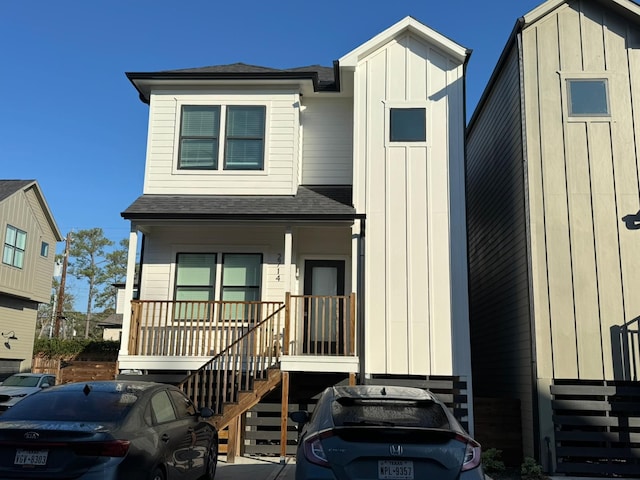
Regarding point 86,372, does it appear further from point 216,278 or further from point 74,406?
point 74,406

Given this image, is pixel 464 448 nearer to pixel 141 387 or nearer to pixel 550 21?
pixel 141 387

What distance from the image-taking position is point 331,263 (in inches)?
493

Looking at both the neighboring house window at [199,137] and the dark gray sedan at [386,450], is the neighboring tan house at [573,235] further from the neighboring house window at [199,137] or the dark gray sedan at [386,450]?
the neighboring house window at [199,137]

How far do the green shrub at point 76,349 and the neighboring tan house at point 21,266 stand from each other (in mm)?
802

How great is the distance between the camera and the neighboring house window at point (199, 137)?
1247 centimetres

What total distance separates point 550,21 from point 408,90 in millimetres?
2873

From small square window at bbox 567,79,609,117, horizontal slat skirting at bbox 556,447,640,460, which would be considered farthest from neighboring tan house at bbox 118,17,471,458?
small square window at bbox 567,79,609,117

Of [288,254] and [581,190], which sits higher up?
[581,190]

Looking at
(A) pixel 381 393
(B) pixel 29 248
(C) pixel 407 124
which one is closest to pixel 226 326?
(C) pixel 407 124

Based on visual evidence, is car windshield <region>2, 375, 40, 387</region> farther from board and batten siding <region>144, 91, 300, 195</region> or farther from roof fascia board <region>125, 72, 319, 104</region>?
roof fascia board <region>125, 72, 319, 104</region>

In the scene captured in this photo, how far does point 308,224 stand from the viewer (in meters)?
11.4

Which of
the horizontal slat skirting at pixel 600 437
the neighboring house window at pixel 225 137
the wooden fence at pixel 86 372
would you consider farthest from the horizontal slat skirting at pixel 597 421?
the wooden fence at pixel 86 372

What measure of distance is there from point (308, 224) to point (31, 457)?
727 centimetres

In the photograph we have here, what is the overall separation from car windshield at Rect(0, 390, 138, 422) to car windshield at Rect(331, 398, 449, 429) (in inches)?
79.0
